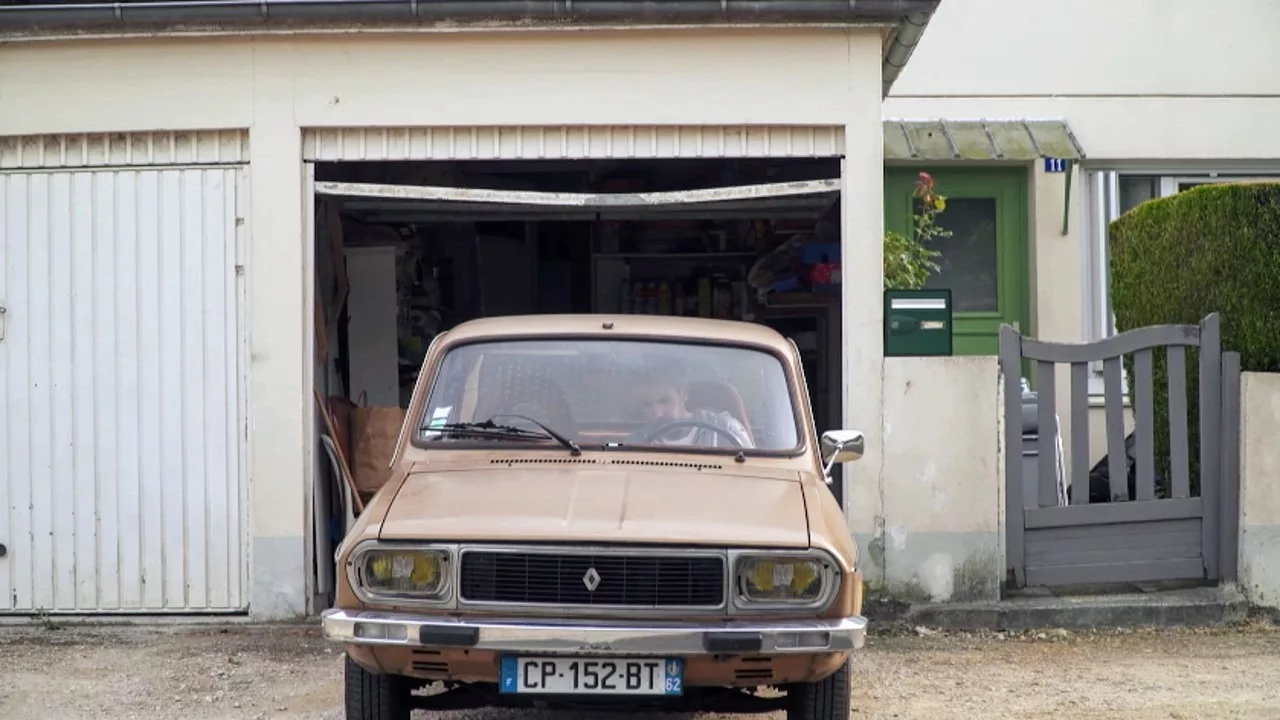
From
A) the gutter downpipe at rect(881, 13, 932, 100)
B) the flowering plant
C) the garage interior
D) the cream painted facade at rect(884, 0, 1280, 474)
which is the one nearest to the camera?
the gutter downpipe at rect(881, 13, 932, 100)

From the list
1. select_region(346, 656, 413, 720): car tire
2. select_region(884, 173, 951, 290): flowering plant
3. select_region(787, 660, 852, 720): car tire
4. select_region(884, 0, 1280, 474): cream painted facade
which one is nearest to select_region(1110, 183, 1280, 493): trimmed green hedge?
select_region(884, 173, 951, 290): flowering plant

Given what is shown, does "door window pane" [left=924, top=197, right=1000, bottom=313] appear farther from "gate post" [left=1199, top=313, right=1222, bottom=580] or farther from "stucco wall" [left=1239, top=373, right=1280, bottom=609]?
"stucco wall" [left=1239, top=373, right=1280, bottom=609]

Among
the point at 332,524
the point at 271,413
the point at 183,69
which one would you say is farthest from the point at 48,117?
the point at 332,524

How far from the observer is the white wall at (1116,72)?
520 inches

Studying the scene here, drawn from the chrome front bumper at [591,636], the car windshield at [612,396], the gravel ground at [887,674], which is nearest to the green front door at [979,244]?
the gravel ground at [887,674]

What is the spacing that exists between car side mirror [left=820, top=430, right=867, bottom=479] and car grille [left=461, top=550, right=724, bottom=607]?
1.50m

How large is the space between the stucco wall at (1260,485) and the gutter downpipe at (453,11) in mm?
2901

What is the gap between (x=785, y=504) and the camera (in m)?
5.89

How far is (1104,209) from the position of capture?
13.2m

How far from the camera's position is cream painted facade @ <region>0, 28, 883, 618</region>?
9.35m

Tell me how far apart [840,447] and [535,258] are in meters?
7.10

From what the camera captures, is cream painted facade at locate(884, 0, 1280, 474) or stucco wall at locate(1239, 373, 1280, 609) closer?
stucco wall at locate(1239, 373, 1280, 609)

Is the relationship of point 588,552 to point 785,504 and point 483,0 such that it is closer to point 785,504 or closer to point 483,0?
point 785,504

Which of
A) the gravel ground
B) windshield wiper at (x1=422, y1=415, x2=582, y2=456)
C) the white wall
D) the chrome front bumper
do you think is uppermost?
the white wall
